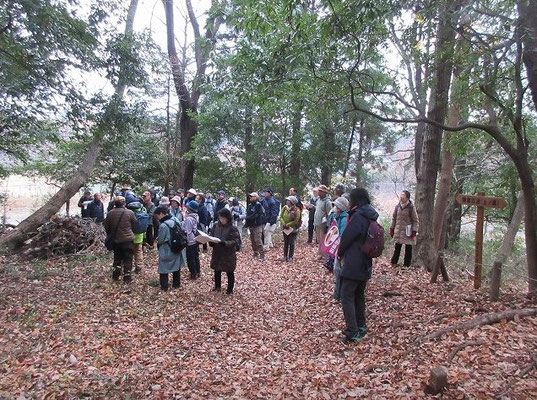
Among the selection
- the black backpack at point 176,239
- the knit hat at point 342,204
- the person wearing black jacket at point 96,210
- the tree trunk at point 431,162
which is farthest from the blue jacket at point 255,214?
the person wearing black jacket at point 96,210

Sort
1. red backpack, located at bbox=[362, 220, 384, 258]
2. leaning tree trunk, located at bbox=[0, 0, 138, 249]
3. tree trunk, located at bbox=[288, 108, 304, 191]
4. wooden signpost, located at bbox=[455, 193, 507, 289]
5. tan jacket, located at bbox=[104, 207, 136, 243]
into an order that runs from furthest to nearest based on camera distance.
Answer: tree trunk, located at bbox=[288, 108, 304, 191] → leaning tree trunk, located at bbox=[0, 0, 138, 249] → tan jacket, located at bbox=[104, 207, 136, 243] → wooden signpost, located at bbox=[455, 193, 507, 289] → red backpack, located at bbox=[362, 220, 384, 258]

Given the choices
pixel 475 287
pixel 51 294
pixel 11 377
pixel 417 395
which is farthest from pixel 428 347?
pixel 51 294

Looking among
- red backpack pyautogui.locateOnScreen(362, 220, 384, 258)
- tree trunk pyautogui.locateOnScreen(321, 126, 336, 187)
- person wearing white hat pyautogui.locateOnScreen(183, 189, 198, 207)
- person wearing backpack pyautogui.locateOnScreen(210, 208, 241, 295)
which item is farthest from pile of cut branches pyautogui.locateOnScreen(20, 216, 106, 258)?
tree trunk pyautogui.locateOnScreen(321, 126, 336, 187)

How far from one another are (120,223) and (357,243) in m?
4.80

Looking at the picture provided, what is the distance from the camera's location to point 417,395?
3.79 metres

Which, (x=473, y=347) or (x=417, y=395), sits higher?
(x=473, y=347)

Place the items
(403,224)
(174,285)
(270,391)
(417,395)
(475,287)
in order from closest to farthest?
(417,395), (270,391), (475,287), (174,285), (403,224)

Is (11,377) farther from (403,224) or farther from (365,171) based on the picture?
(365,171)

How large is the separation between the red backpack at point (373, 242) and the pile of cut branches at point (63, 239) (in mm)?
8419

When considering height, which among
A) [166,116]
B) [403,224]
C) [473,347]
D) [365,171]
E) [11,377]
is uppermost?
[166,116]

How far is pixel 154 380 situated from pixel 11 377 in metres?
1.65

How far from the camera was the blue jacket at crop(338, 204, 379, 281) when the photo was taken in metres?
5.16

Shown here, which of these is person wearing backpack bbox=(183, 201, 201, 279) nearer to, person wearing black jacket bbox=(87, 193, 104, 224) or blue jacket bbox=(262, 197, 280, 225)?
blue jacket bbox=(262, 197, 280, 225)

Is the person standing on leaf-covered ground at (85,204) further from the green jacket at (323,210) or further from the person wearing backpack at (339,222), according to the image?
the person wearing backpack at (339,222)
